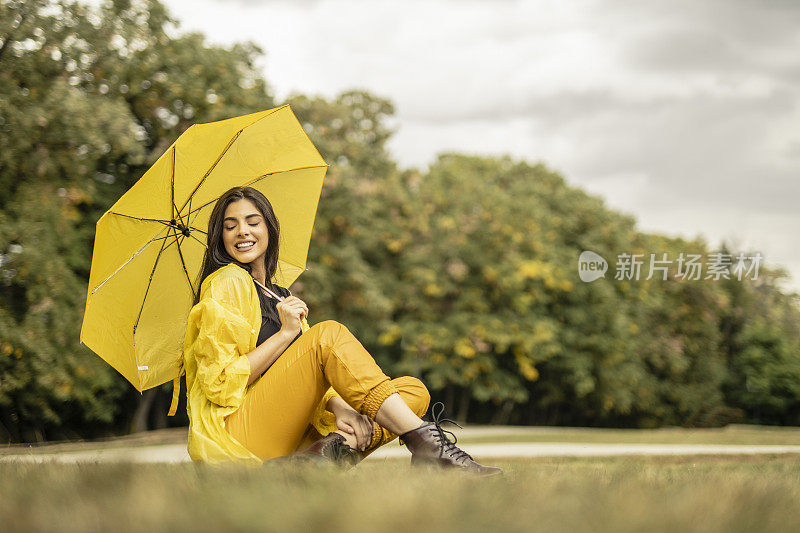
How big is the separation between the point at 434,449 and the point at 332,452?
396 millimetres

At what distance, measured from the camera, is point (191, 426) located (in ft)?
9.57

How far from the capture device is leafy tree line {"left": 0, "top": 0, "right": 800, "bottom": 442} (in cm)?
962

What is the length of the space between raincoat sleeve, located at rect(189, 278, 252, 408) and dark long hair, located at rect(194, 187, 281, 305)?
0.34 meters

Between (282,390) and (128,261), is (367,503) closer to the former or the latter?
(282,390)

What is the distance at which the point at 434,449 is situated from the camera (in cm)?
271

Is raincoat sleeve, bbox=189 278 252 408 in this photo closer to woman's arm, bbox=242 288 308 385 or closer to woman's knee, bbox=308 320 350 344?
woman's arm, bbox=242 288 308 385

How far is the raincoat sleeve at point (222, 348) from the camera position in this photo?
2836mm

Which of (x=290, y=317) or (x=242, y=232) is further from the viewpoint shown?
(x=242, y=232)

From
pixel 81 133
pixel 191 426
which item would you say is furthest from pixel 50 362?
pixel 191 426

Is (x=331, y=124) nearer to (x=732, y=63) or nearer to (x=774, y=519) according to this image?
(x=732, y=63)

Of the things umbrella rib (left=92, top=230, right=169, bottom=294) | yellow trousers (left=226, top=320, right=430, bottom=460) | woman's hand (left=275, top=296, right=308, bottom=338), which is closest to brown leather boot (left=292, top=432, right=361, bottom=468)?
yellow trousers (left=226, top=320, right=430, bottom=460)

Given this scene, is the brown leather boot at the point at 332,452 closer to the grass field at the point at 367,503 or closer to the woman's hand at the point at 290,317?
the woman's hand at the point at 290,317

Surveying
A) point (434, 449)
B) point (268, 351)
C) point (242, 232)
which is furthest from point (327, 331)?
point (242, 232)

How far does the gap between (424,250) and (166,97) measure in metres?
7.46
